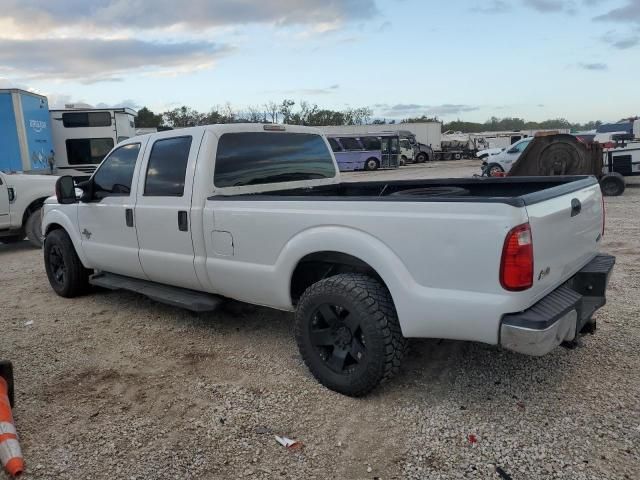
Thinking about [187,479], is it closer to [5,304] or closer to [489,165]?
[5,304]

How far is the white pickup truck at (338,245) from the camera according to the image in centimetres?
288

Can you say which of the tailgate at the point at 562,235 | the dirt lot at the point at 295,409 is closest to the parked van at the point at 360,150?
the dirt lot at the point at 295,409

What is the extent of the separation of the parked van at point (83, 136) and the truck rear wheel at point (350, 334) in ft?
44.7

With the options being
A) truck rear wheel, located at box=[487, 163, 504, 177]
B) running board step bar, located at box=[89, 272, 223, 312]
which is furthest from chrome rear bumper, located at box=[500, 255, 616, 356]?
truck rear wheel, located at box=[487, 163, 504, 177]

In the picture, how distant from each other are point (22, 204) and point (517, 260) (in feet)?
30.9

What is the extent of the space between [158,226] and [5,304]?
2.81 metres

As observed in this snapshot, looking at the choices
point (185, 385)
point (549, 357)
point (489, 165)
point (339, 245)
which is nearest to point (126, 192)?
point (185, 385)

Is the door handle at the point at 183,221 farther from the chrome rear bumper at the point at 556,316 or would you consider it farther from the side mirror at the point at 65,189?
the chrome rear bumper at the point at 556,316

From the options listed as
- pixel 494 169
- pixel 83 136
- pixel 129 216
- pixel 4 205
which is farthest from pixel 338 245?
pixel 494 169

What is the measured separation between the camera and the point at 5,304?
6188mm

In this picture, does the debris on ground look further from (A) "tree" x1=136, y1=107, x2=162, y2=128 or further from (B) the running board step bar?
(A) "tree" x1=136, y1=107, x2=162, y2=128

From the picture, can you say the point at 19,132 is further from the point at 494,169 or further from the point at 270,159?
the point at 494,169

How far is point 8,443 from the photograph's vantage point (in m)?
2.97

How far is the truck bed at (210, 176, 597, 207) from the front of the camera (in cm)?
339
